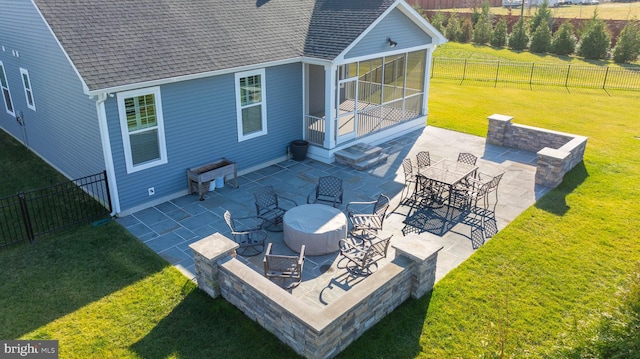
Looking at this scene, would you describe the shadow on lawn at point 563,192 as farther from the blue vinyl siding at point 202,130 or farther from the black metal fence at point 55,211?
the black metal fence at point 55,211

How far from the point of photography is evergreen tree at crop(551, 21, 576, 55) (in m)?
36.1

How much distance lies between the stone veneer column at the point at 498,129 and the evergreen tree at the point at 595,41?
82.1 feet

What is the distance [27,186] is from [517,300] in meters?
12.6

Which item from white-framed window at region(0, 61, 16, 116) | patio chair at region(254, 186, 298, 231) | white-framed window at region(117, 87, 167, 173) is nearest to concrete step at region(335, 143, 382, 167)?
patio chair at region(254, 186, 298, 231)

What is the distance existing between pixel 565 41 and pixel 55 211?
1488 inches

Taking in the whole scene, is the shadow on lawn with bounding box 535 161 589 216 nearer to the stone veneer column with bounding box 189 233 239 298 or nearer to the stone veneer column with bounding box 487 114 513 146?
the stone veneer column with bounding box 487 114 513 146

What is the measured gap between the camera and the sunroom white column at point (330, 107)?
13.7 metres

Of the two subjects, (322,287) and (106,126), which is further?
(106,126)

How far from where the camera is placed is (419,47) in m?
16.8

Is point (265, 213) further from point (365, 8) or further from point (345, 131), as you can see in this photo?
point (365, 8)

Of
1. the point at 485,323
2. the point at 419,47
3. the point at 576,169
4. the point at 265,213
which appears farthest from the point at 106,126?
the point at 576,169

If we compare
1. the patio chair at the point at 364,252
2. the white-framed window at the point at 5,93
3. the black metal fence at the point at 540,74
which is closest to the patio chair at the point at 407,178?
the patio chair at the point at 364,252

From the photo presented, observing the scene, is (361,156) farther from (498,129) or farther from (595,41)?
(595,41)

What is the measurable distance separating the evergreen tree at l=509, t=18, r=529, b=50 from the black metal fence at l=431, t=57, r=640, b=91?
11.1m
